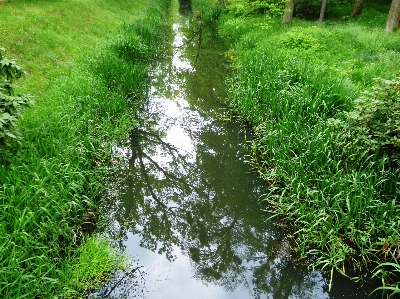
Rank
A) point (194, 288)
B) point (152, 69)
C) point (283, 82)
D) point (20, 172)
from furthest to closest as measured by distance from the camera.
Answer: point (152, 69)
point (283, 82)
point (20, 172)
point (194, 288)

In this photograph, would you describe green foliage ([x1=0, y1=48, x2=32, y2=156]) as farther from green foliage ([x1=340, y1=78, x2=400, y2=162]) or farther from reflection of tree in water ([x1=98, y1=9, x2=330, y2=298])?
green foliage ([x1=340, y1=78, x2=400, y2=162])

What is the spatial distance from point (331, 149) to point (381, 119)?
3.23 ft

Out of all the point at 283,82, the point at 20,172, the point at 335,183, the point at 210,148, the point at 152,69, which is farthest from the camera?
the point at 152,69

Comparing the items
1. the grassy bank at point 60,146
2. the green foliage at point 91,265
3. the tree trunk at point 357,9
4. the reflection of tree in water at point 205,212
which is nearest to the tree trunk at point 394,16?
the tree trunk at point 357,9

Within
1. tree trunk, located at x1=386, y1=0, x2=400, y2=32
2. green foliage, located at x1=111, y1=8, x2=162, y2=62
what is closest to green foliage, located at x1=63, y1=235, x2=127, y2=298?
green foliage, located at x1=111, y1=8, x2=162, y2=62

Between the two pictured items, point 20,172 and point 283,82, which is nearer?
point 20,172

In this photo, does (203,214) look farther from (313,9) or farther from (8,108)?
(313,9)

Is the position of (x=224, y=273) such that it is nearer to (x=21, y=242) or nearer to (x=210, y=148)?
(x=21, y=242)

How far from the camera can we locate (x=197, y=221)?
18.4 ft

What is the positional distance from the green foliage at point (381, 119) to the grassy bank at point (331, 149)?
0.05 ft

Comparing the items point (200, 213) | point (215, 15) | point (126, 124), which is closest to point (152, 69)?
point (126, 124)

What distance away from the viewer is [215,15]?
2164cm

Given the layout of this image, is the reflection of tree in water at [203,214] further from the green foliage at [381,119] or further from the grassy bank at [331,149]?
the green foliage at [381,119]

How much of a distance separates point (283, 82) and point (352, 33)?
593 cm
